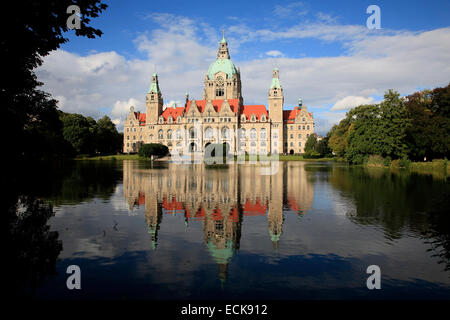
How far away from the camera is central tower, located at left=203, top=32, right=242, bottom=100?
98500 millimetres

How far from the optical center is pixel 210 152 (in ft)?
223

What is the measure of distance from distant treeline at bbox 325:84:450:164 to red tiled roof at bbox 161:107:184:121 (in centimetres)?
5936

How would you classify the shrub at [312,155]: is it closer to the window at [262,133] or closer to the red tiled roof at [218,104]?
the window at [262,133]

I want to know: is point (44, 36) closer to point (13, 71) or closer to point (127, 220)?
point (13, 71)

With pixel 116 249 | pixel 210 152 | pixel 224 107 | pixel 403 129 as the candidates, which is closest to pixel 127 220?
pixel 116 249

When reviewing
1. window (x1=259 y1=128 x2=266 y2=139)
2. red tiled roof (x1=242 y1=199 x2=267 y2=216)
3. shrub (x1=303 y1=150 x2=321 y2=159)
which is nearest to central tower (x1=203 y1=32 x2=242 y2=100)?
window (x1=259 y1=128 x2=266 y2=139)

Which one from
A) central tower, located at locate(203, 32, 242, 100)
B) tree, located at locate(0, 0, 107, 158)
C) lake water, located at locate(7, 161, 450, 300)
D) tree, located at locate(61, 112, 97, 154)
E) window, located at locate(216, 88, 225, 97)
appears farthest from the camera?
window, located at locate(216, 88, 225, 97)

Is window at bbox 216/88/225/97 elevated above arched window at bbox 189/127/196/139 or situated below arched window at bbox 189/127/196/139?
above

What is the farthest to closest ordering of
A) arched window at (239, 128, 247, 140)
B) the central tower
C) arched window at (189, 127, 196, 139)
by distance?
the central tower → arched window at (189, 127, 196, 139) → arched window at (239, 128, 247, 140)

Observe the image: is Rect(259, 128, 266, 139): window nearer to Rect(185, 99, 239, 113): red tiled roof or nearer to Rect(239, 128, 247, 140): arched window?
Rect(239, 128, 247, 140): arched window

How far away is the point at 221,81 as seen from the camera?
325ft

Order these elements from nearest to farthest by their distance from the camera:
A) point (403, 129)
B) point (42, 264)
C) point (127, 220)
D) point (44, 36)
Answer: point (42, 264)
point (44, 36)
point (127, 220)
point (403, 129)

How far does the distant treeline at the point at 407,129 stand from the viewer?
4375 cm
